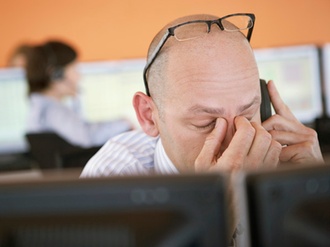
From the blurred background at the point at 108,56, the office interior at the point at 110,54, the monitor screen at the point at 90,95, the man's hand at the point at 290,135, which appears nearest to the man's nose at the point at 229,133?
the man's hand at the point at 290,135

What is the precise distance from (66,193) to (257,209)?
143 mm

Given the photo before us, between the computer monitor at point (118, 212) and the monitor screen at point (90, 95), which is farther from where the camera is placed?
the monitor screen at point (90, 95)

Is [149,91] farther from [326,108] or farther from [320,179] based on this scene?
[326,108]

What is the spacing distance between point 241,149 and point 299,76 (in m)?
2.26

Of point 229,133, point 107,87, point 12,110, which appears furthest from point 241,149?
point 12,110

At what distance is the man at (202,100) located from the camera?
1.00 m

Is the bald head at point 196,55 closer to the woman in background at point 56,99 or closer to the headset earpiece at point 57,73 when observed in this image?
the woman in background at point 56,99

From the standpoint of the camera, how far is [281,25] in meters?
2.32

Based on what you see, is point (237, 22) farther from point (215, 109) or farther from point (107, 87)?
point (107, 87)

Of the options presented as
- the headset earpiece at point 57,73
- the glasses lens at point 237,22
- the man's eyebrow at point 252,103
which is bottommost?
the headset earpiece at point 57,73

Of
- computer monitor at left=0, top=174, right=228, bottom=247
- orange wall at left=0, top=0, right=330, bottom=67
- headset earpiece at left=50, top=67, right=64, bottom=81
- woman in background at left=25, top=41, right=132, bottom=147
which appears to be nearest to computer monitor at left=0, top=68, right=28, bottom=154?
orange wall at left=0, top=0, right=330, bottom=67

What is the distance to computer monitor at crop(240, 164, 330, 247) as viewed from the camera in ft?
1.41

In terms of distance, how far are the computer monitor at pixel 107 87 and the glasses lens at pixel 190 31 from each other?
84.6 inches

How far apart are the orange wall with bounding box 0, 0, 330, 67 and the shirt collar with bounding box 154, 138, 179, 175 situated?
1.17m
